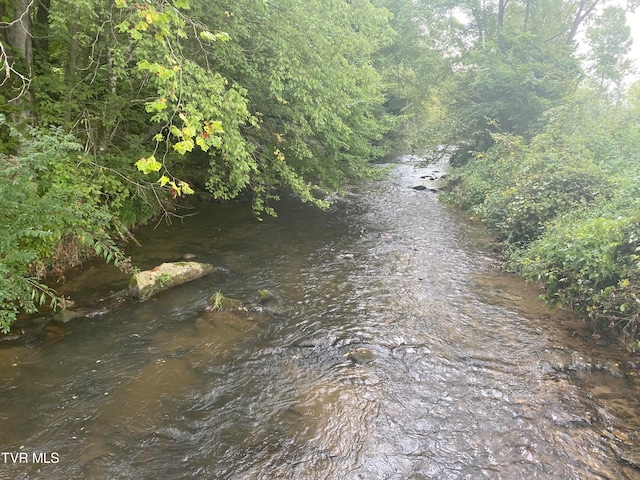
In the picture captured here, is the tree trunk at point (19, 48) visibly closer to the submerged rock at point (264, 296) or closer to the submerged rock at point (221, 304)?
the submerged rock at point (221, 304)

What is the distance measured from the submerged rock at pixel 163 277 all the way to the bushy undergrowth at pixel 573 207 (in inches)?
294

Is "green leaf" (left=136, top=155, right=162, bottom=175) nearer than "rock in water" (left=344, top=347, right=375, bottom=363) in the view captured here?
Yes

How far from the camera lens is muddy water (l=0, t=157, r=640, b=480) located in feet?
14.3

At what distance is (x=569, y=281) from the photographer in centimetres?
704

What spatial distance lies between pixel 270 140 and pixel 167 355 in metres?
7.04

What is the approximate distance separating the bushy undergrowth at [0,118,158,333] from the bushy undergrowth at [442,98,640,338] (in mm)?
8405

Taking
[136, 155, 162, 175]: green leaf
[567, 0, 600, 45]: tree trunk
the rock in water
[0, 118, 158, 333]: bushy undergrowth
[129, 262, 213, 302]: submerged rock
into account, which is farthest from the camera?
[567, 0, 600, 45]: tree trunk

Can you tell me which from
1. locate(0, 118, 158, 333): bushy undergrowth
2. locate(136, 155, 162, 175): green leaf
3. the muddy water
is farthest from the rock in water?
locate(0, 118, 158, 333): bushy undergrowth

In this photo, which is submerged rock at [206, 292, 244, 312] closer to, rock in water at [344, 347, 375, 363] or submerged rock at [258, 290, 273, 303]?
submerged rock at [258, 290, 273, 303]

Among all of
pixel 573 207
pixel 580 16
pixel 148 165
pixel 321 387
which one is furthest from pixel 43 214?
pixel 580 16

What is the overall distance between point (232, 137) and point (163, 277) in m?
3.57

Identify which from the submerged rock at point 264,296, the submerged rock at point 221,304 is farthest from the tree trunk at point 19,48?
the submerged rock at point 264,296

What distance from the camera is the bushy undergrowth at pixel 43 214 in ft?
17.9

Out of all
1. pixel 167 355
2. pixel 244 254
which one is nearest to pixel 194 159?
pixel 244 254
